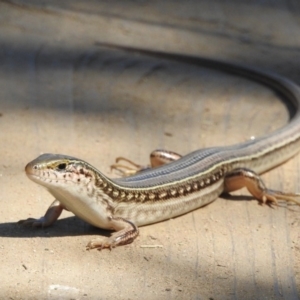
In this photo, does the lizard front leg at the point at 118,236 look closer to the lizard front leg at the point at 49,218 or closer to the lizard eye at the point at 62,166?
the lizard front leg at the point at 49,218

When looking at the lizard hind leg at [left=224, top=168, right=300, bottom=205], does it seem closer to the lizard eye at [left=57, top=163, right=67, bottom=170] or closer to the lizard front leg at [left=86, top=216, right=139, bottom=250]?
the lizard front leg at [left=86, top=216, right=139, bottom=250]

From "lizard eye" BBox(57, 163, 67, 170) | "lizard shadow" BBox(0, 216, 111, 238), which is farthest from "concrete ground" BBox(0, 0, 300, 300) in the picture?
"lizard eye" BBox(57, 163, 67, 170)

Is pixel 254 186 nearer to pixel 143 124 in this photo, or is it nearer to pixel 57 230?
pixel 143 124

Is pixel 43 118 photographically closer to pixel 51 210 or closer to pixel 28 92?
pixel 28 92

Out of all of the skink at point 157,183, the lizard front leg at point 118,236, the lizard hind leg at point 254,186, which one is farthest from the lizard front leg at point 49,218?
the lizard hind leg at point 254,186

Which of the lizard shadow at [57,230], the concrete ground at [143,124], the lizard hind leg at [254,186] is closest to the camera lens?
the concrete ground at [143,124]

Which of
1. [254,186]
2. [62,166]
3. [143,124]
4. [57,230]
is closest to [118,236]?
[57,230]

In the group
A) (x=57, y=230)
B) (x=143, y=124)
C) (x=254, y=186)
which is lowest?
(x=57, y=230)
